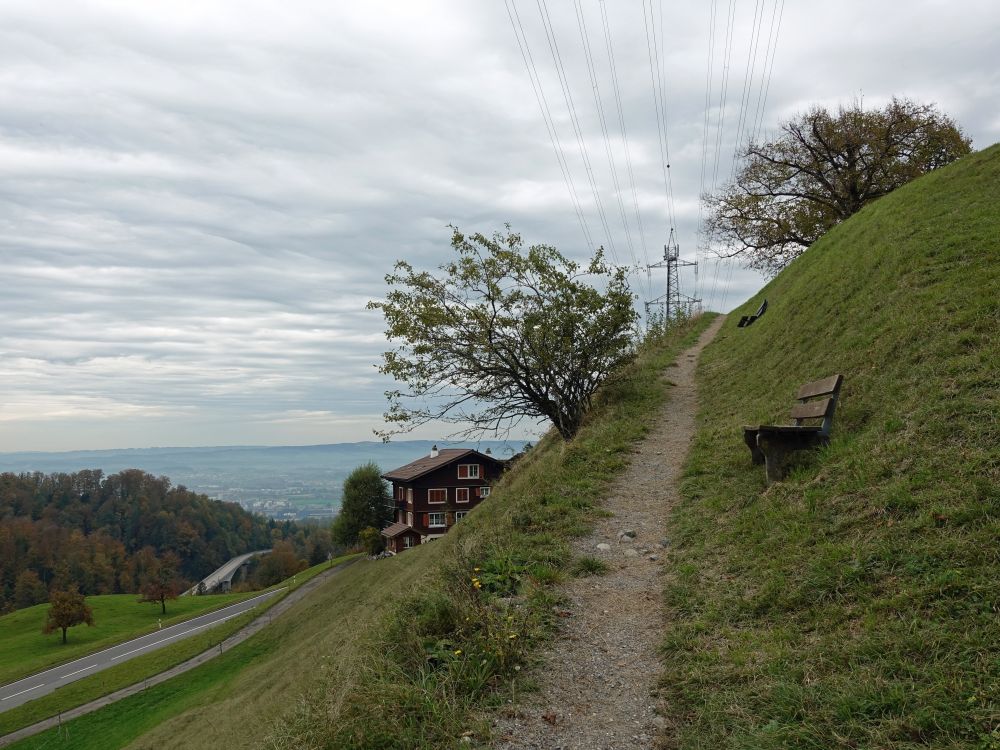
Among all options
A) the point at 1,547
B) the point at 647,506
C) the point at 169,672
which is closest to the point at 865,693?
the point at 647,506

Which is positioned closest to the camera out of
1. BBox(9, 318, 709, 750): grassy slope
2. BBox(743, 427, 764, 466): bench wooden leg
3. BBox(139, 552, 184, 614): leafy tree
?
BBox(9, 318, 709, 750): grassy slope

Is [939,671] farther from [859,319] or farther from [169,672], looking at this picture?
[169,672]

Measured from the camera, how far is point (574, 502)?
34.0ft

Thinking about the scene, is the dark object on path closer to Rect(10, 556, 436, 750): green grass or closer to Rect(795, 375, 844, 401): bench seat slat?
Rect(10, 556, 436, 750): green grass

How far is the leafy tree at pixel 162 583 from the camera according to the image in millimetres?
70125

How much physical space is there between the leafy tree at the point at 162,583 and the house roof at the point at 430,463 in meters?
31.9

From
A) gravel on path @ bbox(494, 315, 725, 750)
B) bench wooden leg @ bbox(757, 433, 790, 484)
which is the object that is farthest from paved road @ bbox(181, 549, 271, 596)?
bench wooden leg @ bbox(757, 433, 790, 484)

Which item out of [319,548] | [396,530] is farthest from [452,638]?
[319,548]

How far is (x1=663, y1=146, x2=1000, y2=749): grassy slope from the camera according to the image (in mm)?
3963

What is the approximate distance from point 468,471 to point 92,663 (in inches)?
1269

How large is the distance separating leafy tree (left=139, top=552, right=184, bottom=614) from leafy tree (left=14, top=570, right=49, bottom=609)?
14149 mm

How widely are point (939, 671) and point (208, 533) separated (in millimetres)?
175536

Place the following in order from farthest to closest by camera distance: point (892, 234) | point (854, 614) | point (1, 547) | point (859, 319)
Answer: point (1, 547) < point (892, 234) < point (859, 319) < point (854, 614)

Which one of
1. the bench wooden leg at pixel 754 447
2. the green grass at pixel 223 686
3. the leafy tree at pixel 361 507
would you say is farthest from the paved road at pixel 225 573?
the bench wooden leg at pixel 754 447
